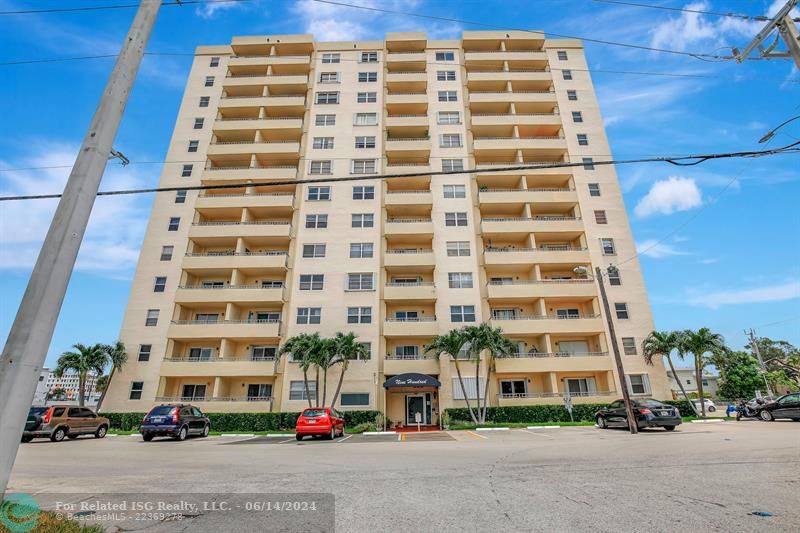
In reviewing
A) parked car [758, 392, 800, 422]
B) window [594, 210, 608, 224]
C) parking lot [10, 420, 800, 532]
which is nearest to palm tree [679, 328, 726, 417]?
parked car [758, 392, 800, 422]

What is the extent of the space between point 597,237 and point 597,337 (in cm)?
873

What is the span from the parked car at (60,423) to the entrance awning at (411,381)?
17.0 meters

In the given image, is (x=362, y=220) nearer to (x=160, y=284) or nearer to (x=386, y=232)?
(x=386, y=232)

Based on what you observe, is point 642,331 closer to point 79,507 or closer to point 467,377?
point 467,377

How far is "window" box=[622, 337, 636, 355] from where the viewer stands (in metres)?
29.7

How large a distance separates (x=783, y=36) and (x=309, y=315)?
94.3ft

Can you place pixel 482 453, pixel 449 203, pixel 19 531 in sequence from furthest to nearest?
pixel 449 203 → pixel 482 453 → pixel 19 531

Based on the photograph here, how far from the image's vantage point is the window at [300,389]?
27983 millimetres

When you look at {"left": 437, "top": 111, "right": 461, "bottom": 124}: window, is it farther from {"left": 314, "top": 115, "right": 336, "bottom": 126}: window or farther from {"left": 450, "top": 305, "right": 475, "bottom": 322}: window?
{"left": 450, "top": 305, "right": 475, "bottom": 322}: window

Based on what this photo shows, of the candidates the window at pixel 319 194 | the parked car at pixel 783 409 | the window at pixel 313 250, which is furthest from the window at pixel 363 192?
the parked car at pixel 783 409

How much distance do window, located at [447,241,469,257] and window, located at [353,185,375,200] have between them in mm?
8483

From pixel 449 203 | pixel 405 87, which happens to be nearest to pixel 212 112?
pixel 405 87

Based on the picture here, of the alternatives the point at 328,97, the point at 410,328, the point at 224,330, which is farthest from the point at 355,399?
the point at 328,97

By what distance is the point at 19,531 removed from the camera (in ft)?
12.9
